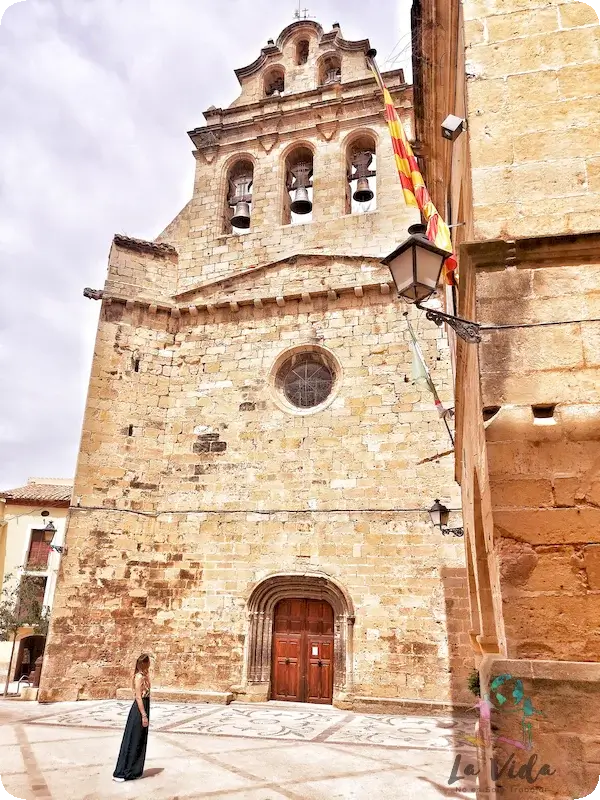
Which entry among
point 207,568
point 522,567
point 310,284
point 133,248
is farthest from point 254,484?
point 522,567

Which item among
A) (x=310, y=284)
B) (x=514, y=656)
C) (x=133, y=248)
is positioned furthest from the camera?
(x=133, y=248)

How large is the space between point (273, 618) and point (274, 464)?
106 inches

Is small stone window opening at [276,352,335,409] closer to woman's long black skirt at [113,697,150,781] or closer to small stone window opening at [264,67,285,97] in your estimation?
woman's long black skirt at [113,697,150,781]

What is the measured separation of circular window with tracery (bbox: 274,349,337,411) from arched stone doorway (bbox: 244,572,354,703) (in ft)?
10.4

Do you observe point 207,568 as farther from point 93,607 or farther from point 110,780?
point 110,780

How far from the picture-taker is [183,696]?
32.3 ft

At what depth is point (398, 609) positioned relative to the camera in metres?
9.52

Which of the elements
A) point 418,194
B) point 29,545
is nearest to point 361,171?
point 418,194

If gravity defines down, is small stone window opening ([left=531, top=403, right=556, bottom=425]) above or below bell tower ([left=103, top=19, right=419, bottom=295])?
below

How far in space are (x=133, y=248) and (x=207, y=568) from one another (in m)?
6.88

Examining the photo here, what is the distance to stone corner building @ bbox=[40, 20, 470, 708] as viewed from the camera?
32.0 ft

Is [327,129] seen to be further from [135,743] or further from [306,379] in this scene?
[135,743]

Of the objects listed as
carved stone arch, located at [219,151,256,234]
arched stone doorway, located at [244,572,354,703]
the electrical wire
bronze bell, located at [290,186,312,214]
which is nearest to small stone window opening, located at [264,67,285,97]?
carved stone arch, located at [219,151,256,234]

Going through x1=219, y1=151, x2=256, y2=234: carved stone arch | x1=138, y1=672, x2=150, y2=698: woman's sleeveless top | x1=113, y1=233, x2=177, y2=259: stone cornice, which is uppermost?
x1=219, y1=151, x2=256, y2=234: carved stone arch
